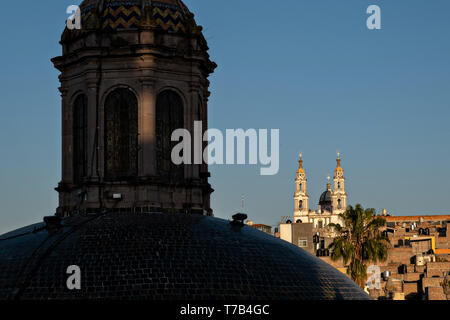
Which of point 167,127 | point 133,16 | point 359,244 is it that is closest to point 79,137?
point 167,127

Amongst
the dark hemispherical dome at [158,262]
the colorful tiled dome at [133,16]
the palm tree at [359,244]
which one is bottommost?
the dark hemispherical dome at [158,262]

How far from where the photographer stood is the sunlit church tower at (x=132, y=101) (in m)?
32.1

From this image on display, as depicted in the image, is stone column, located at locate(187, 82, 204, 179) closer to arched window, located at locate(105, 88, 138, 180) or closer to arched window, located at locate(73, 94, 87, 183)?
arched window, located at locate(105, 88, 138, 180)

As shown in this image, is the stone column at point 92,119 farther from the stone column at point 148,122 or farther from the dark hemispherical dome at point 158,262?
the dark hemispherical dome at point 158,262

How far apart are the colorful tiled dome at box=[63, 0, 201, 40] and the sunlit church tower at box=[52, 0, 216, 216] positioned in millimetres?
33

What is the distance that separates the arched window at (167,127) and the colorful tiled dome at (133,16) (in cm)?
229

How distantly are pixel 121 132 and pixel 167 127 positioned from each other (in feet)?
5.09

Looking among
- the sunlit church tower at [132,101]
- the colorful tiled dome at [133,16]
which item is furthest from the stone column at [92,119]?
the colorful tiled dome at [133,16]

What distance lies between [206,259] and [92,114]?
823 cm

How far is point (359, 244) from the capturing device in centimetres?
7175

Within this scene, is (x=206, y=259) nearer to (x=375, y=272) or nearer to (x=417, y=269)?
(x=375, y=272)

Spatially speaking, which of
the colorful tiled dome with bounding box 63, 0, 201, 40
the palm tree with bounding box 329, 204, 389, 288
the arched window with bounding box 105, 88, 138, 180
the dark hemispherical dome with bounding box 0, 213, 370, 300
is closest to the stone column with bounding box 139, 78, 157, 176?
the arched window with bounding box 105, 88, 138, 180

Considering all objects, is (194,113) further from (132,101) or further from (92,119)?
(92,119)
